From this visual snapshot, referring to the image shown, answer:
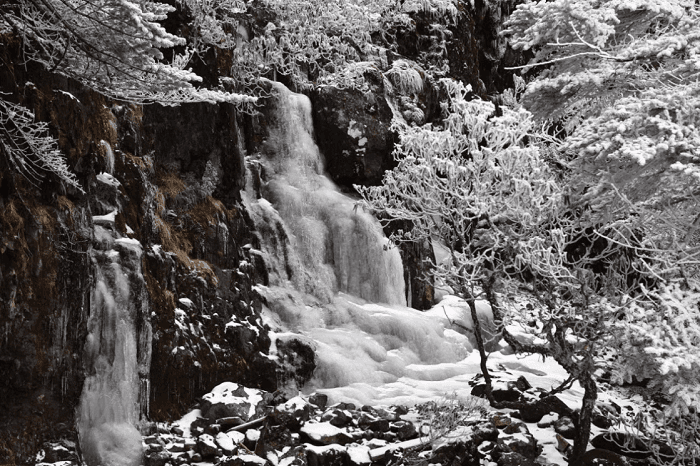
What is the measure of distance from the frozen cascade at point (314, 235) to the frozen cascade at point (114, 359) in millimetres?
4311

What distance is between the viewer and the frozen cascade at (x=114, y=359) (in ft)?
30.3

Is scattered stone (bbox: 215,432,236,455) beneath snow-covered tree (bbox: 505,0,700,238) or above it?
beneath

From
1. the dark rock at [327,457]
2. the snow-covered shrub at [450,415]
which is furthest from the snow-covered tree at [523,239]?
the dark rock at [327,457]

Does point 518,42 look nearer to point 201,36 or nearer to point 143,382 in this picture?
point 143,382

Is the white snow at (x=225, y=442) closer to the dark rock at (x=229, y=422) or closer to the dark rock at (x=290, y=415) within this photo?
the dark rock at (x=229, y=422)

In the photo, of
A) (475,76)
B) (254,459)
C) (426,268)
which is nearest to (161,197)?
(254,459)

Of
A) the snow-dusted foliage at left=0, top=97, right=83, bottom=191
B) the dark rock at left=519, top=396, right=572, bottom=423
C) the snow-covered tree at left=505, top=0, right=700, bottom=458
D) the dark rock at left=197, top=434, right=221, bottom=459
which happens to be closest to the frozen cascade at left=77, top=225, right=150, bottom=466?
the dark rock at left=197, top=434, right=221, bottom=459

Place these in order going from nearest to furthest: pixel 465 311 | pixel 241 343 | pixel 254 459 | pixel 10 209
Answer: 1. pixel 10 209
2. pixel 254 459
3. pixel 241 343
4. pixel 465 311

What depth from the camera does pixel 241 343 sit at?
12242mm

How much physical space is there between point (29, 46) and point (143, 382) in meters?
5.17

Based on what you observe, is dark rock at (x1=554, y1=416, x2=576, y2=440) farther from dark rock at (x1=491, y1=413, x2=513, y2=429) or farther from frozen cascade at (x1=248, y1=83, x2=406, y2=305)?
frozen cascade at (x1=248, y1=83, x2=406, y2=305)

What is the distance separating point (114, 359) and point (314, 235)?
6444 millimetres

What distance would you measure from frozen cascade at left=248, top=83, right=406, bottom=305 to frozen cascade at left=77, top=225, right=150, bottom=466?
4311 mm

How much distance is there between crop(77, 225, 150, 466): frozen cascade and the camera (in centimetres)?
925
